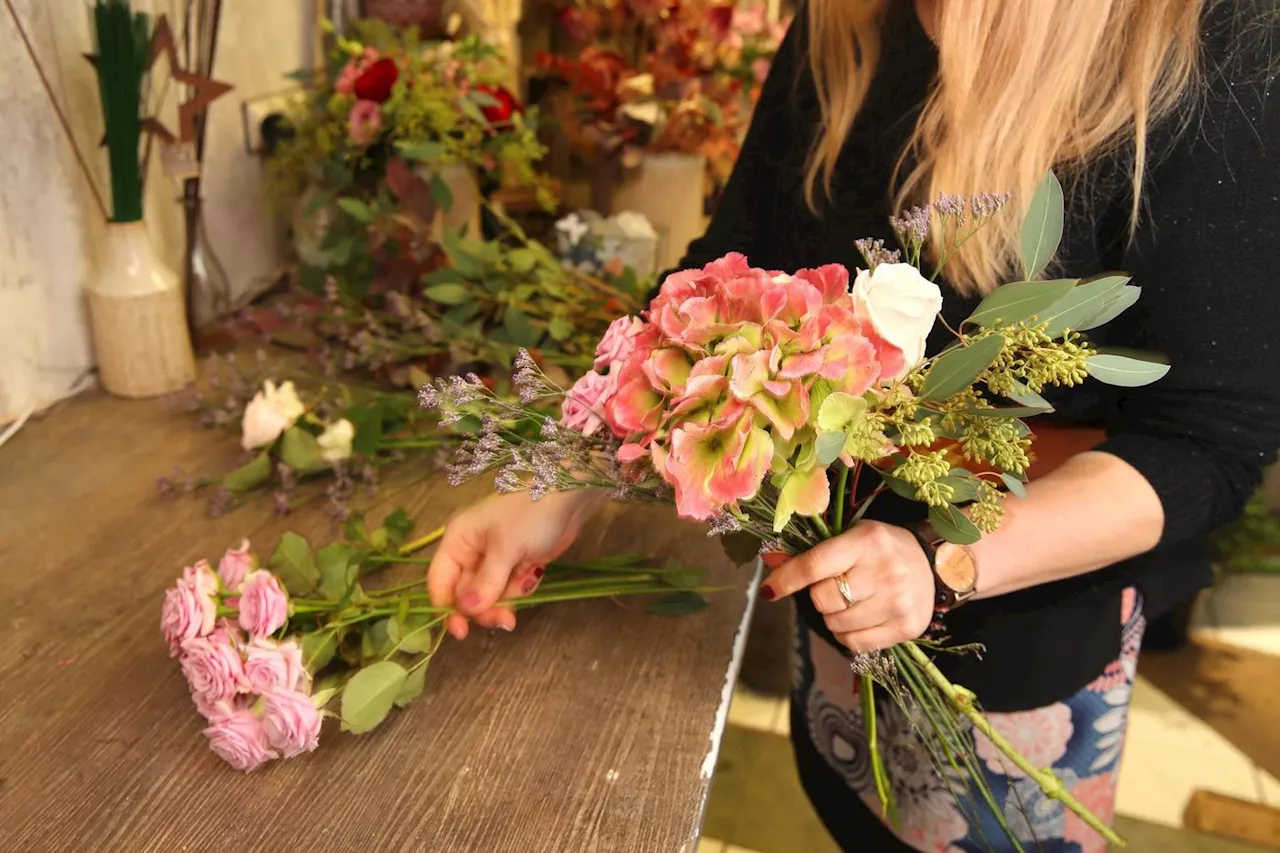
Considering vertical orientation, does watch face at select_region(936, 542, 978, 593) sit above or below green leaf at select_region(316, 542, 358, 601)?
above

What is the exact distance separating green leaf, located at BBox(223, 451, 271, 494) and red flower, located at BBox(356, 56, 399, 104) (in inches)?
22.9

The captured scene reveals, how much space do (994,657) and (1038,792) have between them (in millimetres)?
143

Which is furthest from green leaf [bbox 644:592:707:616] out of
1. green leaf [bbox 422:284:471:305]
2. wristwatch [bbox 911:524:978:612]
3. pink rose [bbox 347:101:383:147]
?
pink rose [bbox 347:101:383:147]

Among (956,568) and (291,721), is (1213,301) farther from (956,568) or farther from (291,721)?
(291,721)

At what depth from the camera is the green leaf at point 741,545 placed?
2.44 feet

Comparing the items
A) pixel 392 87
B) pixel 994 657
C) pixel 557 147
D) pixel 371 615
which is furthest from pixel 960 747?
pixel 557 147

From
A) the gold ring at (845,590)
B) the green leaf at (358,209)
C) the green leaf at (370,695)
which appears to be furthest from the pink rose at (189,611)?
the green leaf at (358,209)

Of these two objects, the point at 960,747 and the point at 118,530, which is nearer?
the point at 960,747

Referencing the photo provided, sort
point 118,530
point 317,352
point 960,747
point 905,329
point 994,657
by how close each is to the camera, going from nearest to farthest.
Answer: point 905,329 < point 960,747 < point 994,657 < point 118,530 < point 317,352

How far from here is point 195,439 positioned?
45.9 inches

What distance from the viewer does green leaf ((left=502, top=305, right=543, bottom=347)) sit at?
4.13ft

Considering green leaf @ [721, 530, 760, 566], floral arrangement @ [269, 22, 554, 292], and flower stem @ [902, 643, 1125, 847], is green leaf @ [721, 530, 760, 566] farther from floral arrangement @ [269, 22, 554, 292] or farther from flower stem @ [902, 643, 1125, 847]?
floral arrangement @ [269, 22, 554, 292]

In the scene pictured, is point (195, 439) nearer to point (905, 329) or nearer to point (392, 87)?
point (392, 87)

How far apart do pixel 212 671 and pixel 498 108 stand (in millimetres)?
997
